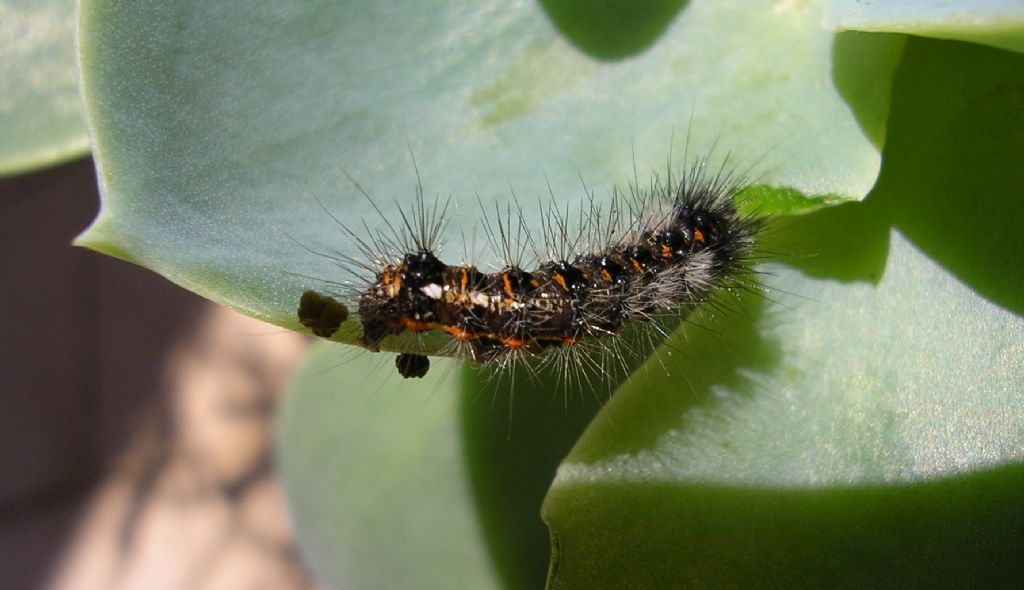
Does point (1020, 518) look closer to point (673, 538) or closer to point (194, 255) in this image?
point (673, 538)

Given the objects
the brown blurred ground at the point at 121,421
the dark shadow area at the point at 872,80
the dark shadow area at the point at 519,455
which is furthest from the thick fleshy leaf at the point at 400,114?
the brown blurred ground at the point at 121,421

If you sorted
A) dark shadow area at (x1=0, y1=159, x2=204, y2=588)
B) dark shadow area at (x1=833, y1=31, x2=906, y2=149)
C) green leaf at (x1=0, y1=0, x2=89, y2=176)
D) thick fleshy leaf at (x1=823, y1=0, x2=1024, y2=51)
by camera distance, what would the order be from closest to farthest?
1. thick fleshy leaf at (x1=823, y1=0, x2=1024, y2=51)
2. dark shadow area at (x1=833, y1=31, x2=906, y2=149)
3. green leaf at (x1=0, y1=0, x2=89, y2=176)
4. dark shadow area at (x1=0, y1=159, x2=204, y2=588)

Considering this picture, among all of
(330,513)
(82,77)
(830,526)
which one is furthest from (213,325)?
(830,526)

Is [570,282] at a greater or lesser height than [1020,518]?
greater

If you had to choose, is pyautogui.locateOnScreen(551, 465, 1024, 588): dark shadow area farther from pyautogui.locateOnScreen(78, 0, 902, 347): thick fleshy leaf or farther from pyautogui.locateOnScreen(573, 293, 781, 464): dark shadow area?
pyautogui.locateOnScreen(78, 0, 902, 347): thick fleshy leaf

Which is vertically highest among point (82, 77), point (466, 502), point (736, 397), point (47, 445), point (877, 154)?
point (82, 77)

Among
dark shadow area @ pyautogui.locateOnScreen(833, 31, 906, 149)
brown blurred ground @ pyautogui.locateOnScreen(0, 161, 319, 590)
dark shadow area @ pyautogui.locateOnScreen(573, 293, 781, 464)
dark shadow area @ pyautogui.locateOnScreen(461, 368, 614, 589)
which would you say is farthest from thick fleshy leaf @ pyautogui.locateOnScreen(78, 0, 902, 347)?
brown blurred ground @ pyautogui.locateOnScreen(0, 161, 319, 590)

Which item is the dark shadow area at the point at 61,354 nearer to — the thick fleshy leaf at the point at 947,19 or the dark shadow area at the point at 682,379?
the dark shadow area at the point at 682,379
